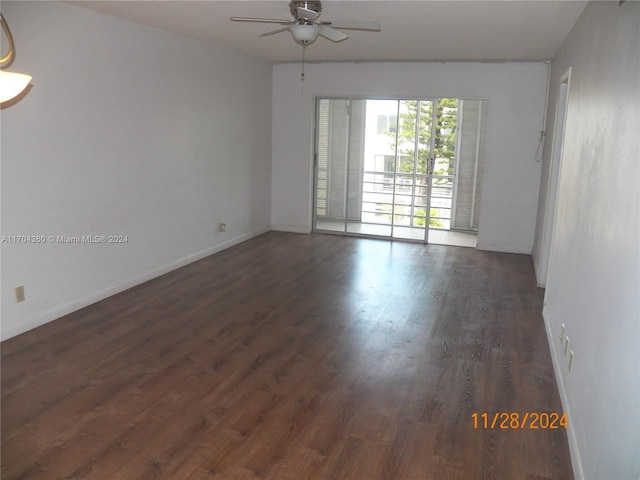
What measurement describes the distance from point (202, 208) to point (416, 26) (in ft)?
10.1

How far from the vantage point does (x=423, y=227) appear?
7570 mm

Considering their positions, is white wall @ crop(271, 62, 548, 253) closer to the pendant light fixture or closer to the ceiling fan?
the ceiling fan

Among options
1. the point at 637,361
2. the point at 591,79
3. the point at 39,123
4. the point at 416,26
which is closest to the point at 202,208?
the point at 39,123

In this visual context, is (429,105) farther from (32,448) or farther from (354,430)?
(32,448)

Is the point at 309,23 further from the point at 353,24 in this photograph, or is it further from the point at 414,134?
the point at 414,134

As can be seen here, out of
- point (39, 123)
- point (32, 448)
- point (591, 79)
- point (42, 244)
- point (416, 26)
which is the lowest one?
point (32, 448)

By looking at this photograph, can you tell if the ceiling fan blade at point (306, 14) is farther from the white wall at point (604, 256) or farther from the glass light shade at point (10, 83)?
the glass light shade at point (10, 83)

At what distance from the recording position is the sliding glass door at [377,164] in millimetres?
7113

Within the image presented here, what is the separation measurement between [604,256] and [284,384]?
1.93 m

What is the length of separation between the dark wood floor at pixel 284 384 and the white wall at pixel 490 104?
5.70 ft

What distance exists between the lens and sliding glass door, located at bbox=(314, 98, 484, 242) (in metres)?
7.11

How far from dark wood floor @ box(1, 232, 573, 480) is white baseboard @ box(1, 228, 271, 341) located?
70 mm

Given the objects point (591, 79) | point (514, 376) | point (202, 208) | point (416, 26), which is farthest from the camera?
point (202, 208)

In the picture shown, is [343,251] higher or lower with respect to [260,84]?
lower
